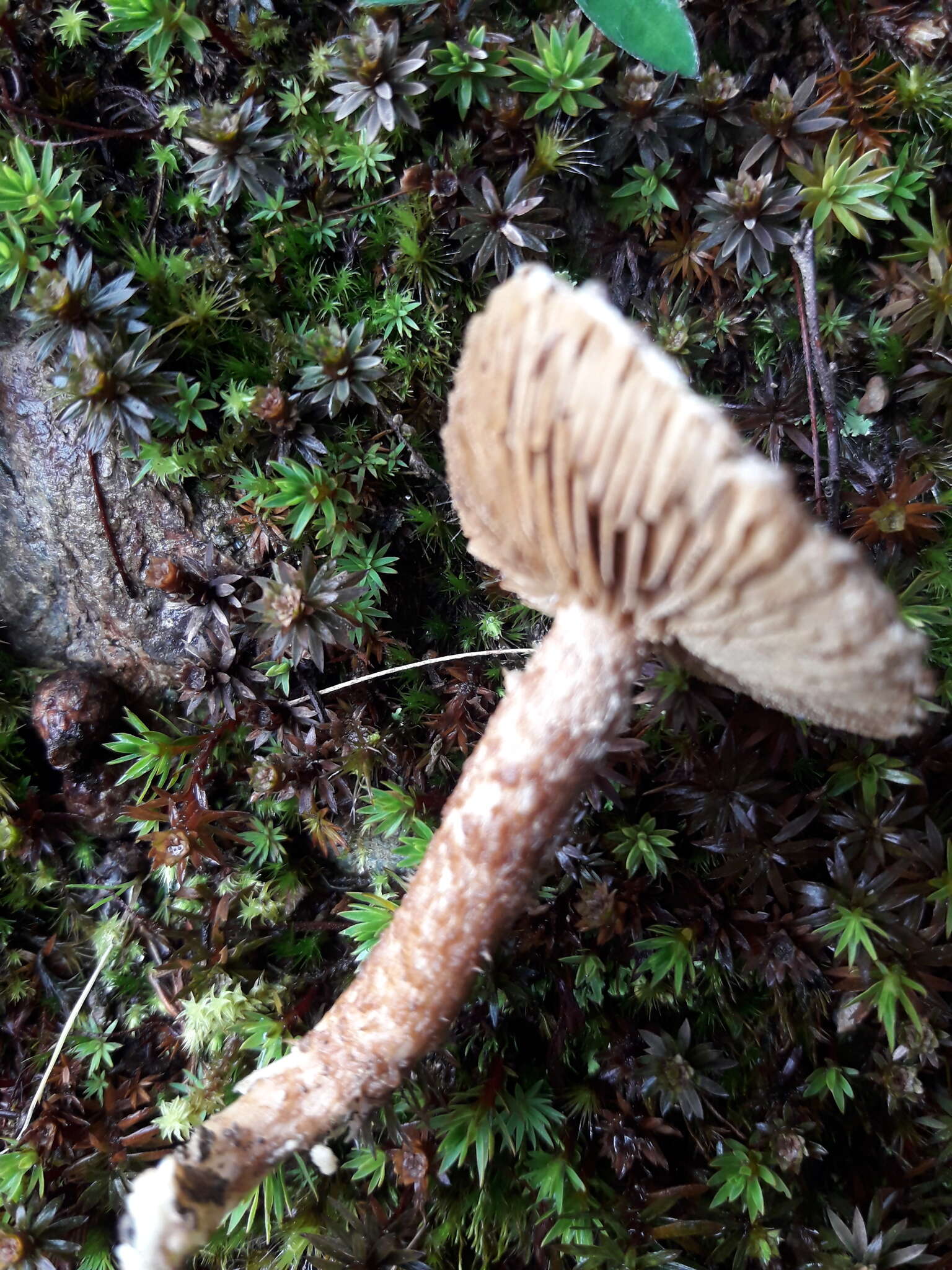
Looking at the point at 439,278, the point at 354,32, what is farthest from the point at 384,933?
the point at 354,32

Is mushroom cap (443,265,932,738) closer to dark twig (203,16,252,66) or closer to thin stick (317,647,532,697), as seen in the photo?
thin stick (317,647,532,697)

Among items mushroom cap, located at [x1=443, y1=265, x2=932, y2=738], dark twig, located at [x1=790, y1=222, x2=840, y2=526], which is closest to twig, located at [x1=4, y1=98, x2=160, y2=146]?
mushroom cap, located at [x1=443, y1=265, x2=932, y2=738]

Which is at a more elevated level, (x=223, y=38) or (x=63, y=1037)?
(x=223, y=38)

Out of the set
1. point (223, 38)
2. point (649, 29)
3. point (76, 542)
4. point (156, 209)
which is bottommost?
point (76, 542)

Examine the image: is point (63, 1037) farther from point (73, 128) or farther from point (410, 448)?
point (73, 128)

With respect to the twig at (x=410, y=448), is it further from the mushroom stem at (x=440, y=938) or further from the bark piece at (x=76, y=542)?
the mushroom stem at (x=440, y=938)

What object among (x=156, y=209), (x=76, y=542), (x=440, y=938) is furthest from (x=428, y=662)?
(x=156, y=209)

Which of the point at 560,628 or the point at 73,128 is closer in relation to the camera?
the point at 560,628
